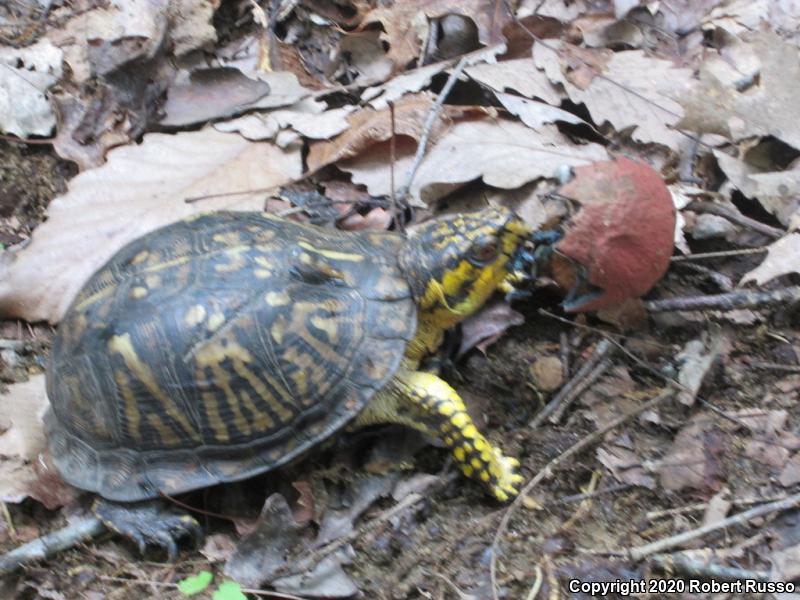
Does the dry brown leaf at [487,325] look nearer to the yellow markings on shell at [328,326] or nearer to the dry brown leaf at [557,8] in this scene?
the yellow markings on shell at [328,326]

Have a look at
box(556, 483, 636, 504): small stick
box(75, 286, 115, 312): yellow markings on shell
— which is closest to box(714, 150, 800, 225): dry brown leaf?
box(556, 483, 636, 504): small stick

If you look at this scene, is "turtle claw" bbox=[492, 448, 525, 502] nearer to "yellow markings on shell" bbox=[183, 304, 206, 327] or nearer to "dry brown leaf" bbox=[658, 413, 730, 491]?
"dry brown leaf" bbox=[658, 413, 730, 491]

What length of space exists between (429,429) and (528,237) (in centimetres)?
83

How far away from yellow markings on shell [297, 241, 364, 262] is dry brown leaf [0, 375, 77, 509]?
4.52 feet

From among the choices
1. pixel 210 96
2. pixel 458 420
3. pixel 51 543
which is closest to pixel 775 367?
pixel 458 420

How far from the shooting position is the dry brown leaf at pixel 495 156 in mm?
3408

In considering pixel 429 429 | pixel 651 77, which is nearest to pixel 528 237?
pixel 429 429

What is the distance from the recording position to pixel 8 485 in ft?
10.1

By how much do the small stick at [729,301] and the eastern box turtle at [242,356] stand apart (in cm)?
64

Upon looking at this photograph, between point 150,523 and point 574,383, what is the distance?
5.70ft

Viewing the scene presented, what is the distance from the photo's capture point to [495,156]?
11.5 feet

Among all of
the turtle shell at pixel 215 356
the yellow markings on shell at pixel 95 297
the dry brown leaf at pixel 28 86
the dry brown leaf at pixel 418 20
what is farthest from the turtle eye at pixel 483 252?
the dry brown leaf at pixel 28 86

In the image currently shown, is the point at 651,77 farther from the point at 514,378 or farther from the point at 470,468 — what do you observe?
the point at 470,468

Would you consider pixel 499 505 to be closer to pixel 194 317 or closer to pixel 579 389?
pixel 579 389
